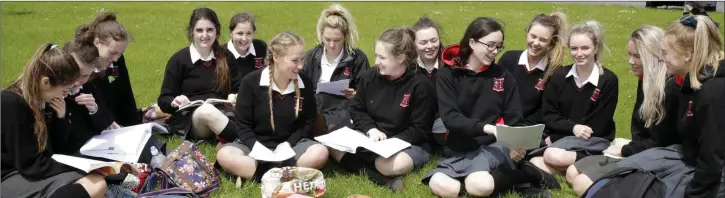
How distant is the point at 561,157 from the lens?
16.5 ft

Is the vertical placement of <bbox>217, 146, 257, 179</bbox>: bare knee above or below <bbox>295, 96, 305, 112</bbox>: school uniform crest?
below

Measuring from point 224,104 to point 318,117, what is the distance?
91 cm

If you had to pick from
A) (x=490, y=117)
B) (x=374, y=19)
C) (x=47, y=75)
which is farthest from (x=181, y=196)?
(x=374, y=19)

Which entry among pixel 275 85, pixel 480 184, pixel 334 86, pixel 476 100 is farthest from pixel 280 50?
pixel 480 184

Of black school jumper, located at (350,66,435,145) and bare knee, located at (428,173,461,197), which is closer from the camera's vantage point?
bare knee, located at (428,173,461,197)

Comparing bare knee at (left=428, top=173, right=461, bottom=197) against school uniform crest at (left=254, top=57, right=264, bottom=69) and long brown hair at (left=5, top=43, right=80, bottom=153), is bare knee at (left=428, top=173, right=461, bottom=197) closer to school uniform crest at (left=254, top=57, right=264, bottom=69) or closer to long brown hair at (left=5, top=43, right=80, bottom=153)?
school uniform crest at (left=254, top=57, right=264, bottom=69)

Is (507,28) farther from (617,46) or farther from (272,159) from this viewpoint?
(272,159)

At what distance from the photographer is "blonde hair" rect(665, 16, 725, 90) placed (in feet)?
12.7

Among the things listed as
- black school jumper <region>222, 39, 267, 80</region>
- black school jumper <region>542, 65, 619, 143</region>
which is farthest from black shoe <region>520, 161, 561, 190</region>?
black school jumper <region>222, 39, 267, 80</region>

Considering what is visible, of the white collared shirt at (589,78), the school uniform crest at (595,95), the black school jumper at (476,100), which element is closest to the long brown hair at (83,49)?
the black school jumper at (476,100)

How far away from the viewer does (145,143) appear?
4.68 meters

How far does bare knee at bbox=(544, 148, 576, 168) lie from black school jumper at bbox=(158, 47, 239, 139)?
2.78 meters

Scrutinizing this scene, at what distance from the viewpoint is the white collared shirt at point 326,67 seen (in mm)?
6082

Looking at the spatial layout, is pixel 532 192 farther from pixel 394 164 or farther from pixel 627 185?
pixel 394 164
